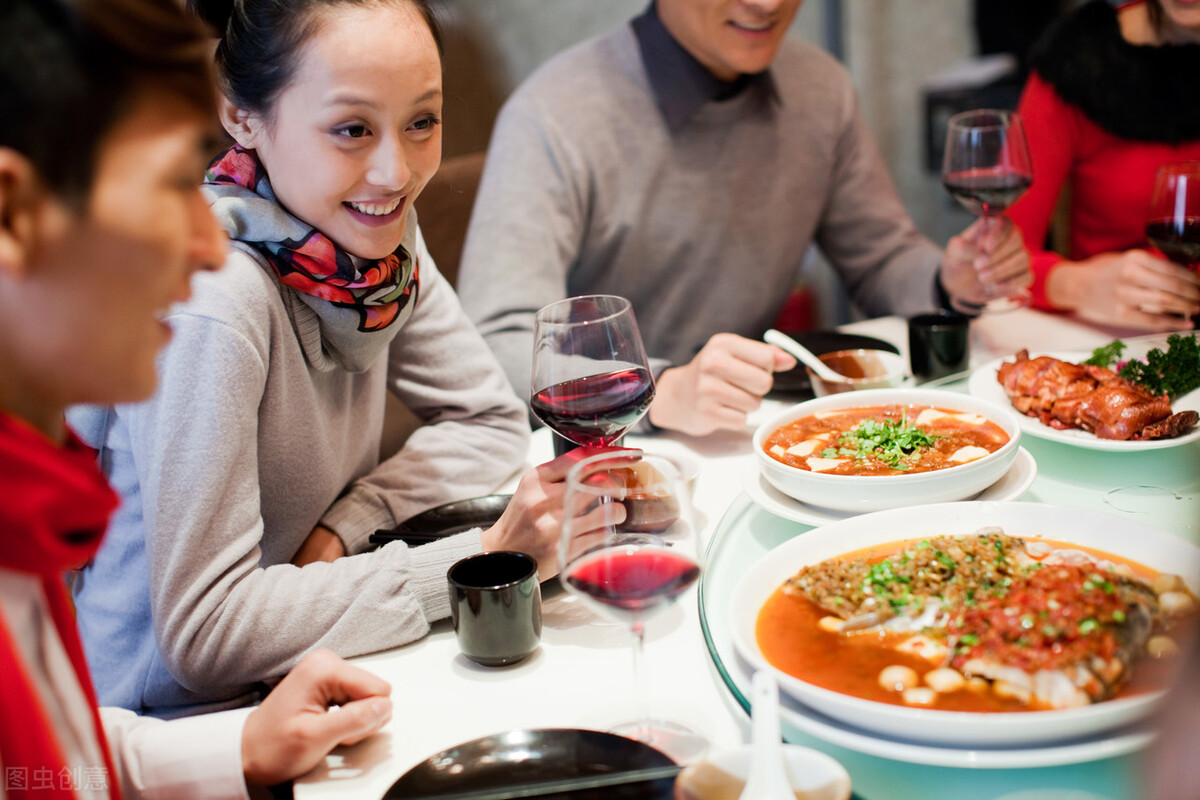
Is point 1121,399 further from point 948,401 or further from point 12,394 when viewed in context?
point 12,394

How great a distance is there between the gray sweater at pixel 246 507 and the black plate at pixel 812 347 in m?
0.54

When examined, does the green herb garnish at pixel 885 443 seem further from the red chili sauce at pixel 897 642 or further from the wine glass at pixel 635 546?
the wine glass at pixel 635 546

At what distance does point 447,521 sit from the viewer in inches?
57.9

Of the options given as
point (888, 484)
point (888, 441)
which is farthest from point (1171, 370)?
point (888, 484)

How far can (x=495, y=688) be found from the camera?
42.9 inches

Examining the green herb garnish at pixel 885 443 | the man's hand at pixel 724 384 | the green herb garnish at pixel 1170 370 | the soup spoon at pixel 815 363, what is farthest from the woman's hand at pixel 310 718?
the green herb garnish at pixel 1170 370

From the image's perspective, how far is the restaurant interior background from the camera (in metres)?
4.33

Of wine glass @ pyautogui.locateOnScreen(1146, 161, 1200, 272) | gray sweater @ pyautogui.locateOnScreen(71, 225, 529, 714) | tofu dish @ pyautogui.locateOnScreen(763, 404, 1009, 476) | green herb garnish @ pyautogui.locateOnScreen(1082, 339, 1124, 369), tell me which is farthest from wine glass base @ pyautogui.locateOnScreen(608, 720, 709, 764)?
wine glass @ pyautogui.locateOnScreen(1146, 161, 1200, 272)

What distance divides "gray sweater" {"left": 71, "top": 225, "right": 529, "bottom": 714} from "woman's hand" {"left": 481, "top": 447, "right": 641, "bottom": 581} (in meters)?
0.04

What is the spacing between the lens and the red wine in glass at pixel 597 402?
4.14ft

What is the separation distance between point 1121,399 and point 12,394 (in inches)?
53.4

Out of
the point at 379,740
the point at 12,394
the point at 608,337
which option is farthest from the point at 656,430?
the point at 12,394

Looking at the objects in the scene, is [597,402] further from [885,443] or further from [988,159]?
[988,159]

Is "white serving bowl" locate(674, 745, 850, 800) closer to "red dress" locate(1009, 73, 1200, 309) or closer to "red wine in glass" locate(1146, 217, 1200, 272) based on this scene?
"red wine in glass" locate(1146, 217, 1200, 272)
